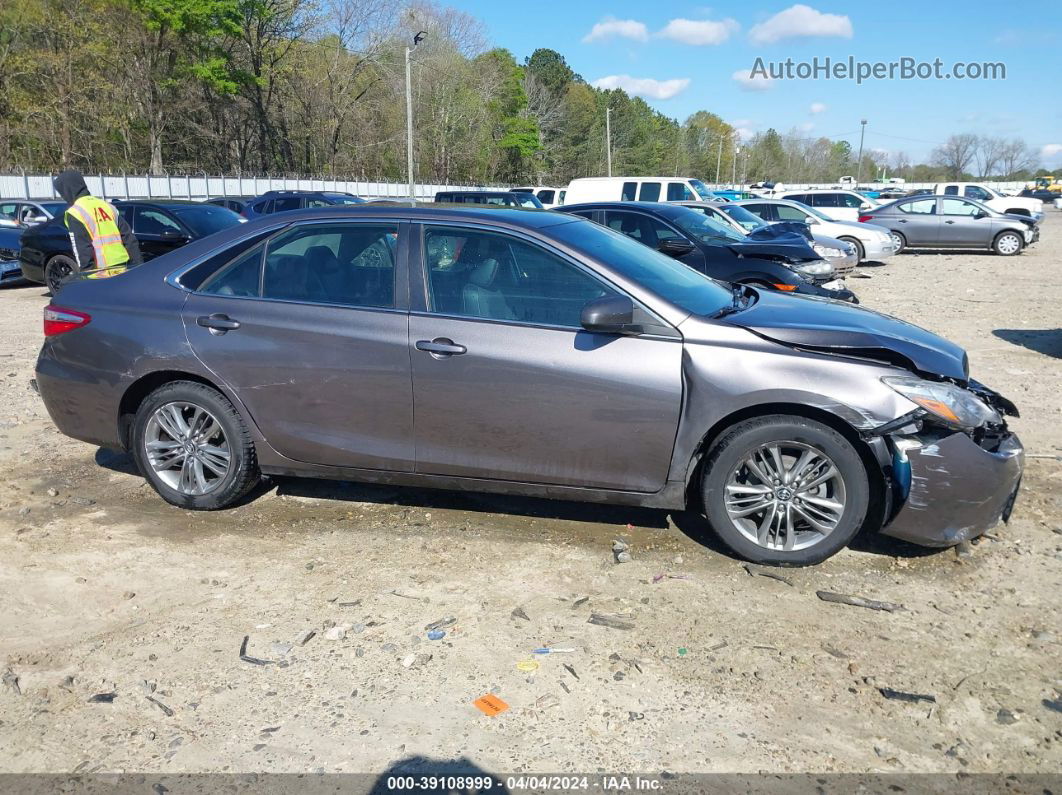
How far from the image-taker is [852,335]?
4.15 m

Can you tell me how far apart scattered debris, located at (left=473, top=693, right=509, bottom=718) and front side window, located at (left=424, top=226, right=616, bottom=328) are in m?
1.84

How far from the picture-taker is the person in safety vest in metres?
8.21

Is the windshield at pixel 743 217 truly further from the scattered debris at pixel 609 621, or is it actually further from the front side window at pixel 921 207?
the scattered debris at pixel 609 621

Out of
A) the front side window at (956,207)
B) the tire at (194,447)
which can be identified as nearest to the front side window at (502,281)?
the tire at (194,447)

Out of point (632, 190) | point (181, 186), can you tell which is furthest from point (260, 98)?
point (632, 190)

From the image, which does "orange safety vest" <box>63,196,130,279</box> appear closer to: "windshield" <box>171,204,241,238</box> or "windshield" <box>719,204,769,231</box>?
"windshield" <box>171,204,241,238</box>

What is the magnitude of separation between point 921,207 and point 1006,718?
2389cm

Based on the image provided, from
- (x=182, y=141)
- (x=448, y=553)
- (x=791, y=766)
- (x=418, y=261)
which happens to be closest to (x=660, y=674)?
(x=791, y=766)

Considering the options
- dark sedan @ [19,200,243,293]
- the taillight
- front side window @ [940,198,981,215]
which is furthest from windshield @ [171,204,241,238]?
front side window @ [940,198,981,215]

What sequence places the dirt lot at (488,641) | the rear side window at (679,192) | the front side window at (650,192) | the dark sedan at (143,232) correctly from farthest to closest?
1. the rear side window at (679,192)
2. the front side window at (650,192)
3. the dark sedan at (143,232)
4. the dirt lot at (488,641)

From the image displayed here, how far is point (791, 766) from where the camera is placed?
2.81 metres

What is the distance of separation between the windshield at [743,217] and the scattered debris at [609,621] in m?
13.8

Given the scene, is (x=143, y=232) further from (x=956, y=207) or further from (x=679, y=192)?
(x=956, y=207)

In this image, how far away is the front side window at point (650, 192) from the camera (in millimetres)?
22609
